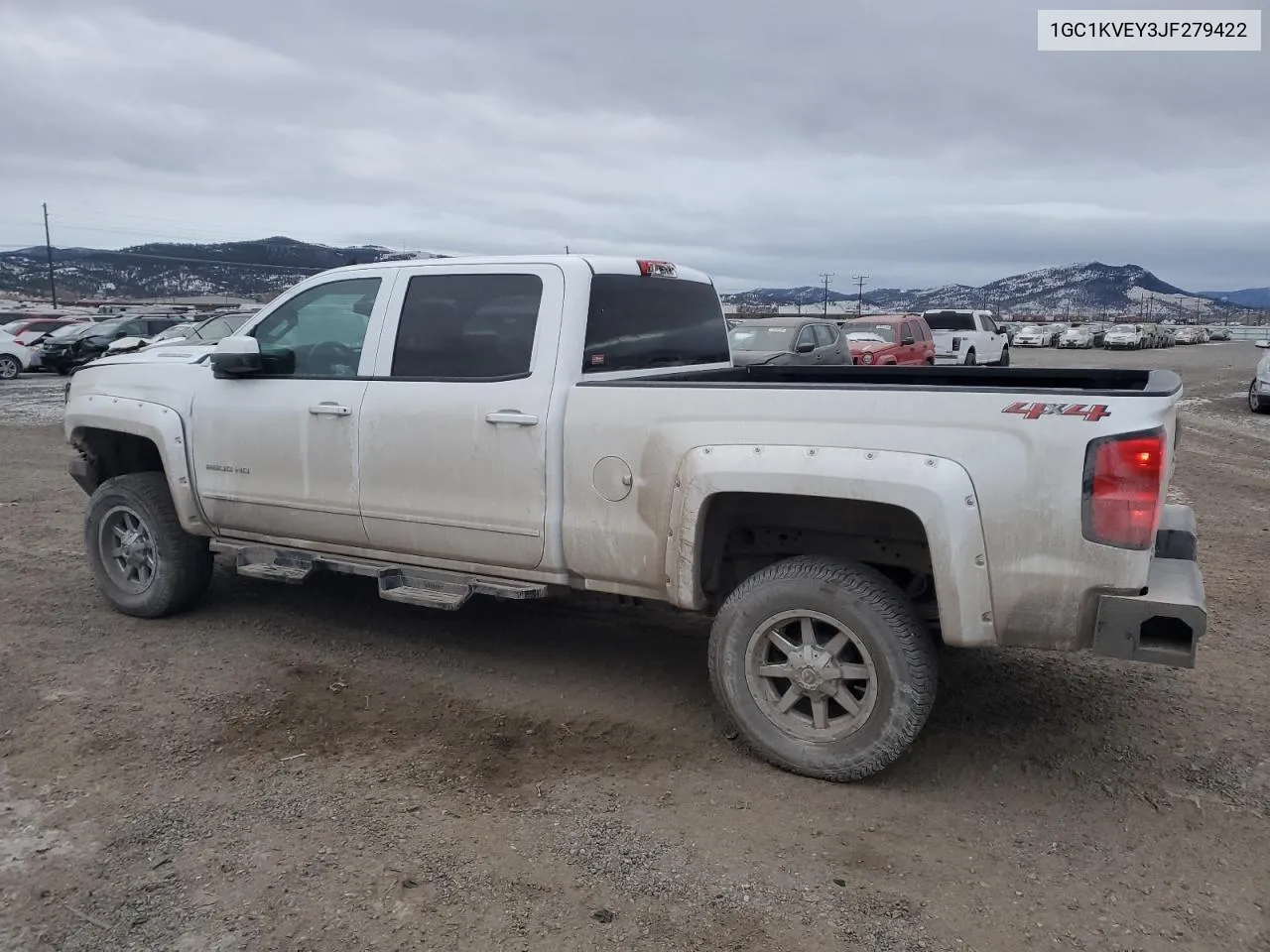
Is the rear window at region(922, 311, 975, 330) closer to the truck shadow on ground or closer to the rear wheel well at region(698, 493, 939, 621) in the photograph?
the truck shadow on ground

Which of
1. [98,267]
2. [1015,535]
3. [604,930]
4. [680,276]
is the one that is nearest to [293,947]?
[604,930]

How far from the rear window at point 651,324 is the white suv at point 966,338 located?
72.1ft

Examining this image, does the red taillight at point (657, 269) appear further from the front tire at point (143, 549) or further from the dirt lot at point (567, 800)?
the front tire at point (143, 549)

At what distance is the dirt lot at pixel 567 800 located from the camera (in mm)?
3010

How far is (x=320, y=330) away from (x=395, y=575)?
135 cm

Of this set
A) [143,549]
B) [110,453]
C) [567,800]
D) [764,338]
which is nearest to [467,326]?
[567,800]

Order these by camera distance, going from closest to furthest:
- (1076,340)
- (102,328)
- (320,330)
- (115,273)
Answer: (320,330)
(102,328)
(1076,340)
(115,273)

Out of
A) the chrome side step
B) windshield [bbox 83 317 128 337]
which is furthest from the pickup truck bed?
windshield [bbox 83 317 128 337]

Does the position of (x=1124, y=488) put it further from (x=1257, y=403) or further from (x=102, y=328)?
(x=102, y=328)

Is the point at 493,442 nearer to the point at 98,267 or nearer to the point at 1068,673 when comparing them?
the point at 1068,673

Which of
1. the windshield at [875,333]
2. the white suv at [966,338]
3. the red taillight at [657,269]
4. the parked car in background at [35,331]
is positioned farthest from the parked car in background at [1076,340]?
the red taillight at [657,269]

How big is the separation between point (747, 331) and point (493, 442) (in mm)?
13125

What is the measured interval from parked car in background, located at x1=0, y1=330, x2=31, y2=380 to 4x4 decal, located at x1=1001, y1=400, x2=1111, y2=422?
93.1ft

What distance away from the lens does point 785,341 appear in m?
16.6
